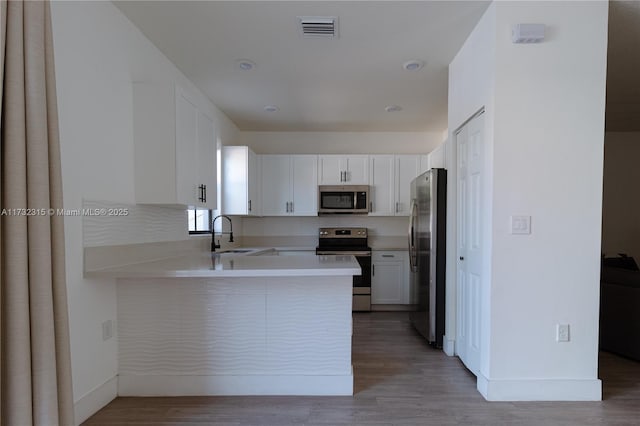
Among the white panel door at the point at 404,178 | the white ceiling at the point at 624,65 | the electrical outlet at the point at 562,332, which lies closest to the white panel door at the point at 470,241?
the electrical outlet at the point at 562,332

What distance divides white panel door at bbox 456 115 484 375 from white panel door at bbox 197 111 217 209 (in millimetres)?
2232

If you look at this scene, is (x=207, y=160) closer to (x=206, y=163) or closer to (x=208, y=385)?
(x=206, y=163)

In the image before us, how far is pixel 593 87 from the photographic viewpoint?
2.07 meters

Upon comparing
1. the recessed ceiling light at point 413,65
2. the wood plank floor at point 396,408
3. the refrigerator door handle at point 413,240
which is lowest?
the wood plank floor at point 396,408

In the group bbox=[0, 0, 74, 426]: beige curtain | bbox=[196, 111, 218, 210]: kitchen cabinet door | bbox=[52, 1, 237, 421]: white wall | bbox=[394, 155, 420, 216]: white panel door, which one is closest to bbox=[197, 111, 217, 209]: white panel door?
bbox=[196, 111, 218, 210]: kitchen cabinet door

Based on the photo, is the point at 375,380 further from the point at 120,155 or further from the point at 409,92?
the point at 409,92

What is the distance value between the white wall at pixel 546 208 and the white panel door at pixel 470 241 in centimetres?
21

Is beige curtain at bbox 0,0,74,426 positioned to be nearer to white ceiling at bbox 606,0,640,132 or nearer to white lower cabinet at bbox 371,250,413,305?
white ceiling at bbox 606,0,640,132

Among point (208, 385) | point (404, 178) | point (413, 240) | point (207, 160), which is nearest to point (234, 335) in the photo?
point (208, 385)

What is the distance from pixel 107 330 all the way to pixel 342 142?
12.9 ft

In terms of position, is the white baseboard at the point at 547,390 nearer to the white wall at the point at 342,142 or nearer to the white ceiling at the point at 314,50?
the white ceiling at the point at 314,50

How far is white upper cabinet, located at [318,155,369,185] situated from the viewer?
4598 millimetres

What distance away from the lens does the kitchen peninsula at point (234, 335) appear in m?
2.17

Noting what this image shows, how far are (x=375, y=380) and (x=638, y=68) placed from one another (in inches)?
146
